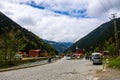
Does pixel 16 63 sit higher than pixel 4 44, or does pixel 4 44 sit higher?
pixel 4 44

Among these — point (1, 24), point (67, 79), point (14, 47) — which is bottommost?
point (67, 79)

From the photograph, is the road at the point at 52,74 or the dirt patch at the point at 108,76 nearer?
the dirt patch at the point at 108,76

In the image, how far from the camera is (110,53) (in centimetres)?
13450

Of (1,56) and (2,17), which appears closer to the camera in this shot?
(1,56)

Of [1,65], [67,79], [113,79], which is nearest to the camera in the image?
[113,79]

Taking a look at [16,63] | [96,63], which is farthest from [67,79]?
[16,63]

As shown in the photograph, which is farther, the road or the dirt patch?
the road

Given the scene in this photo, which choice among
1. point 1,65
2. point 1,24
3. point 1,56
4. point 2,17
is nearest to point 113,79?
point 1,65

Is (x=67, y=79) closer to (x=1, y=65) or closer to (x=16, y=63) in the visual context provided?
(x=1, y=65)

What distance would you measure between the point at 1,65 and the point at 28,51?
5713 inches

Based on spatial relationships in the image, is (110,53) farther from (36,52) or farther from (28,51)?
(28,51)

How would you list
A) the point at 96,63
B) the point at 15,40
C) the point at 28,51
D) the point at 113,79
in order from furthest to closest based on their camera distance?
the point at 28,51 < the point at 15,40 < the point at 96,63 < the point at 113,79

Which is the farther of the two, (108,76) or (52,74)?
(52,74)

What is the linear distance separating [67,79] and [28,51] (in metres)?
173
